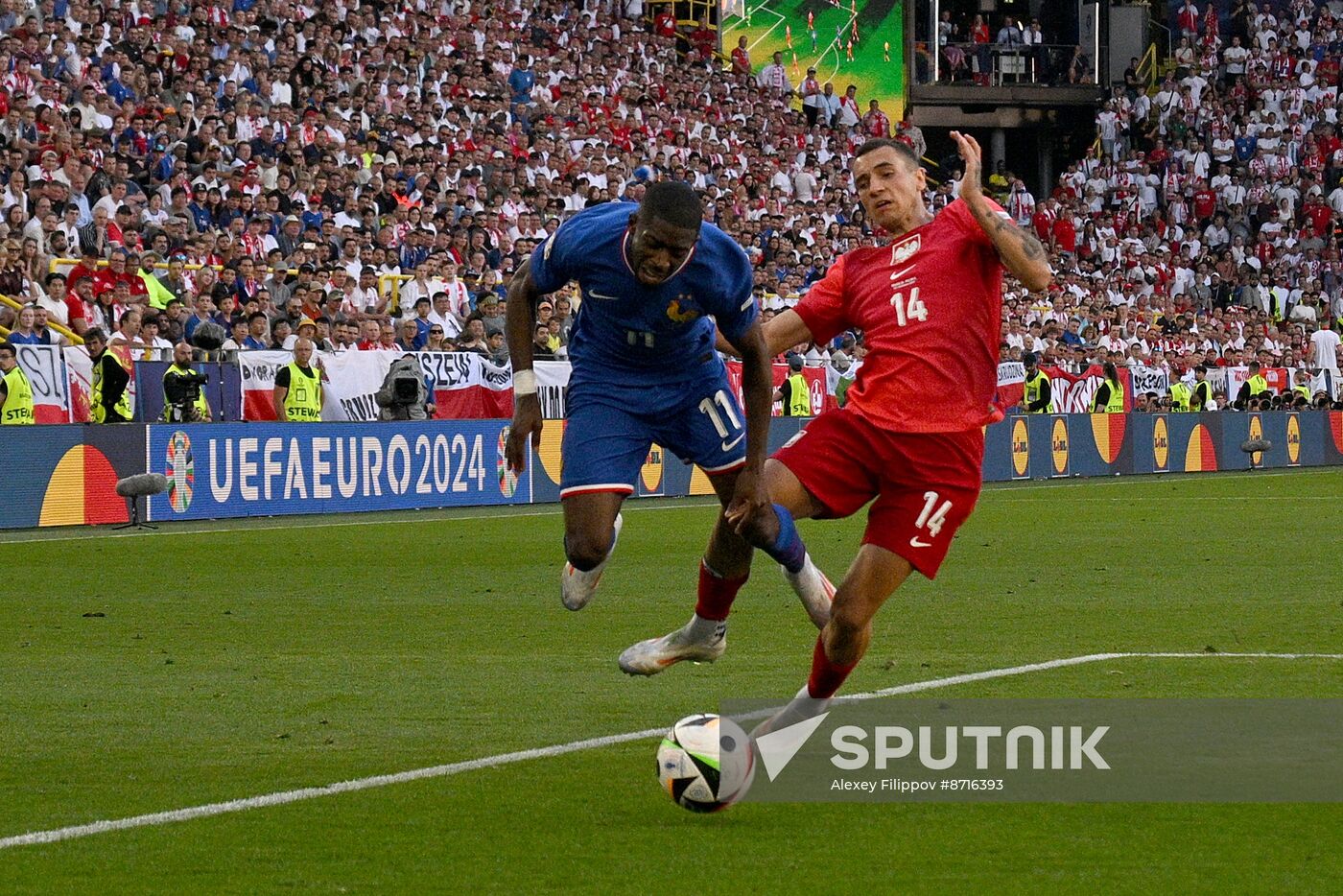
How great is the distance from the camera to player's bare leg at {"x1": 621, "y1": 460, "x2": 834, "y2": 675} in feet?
24.5

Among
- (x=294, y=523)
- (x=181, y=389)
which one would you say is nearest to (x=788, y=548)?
(x=181, y=389)

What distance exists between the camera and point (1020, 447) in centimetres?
3173

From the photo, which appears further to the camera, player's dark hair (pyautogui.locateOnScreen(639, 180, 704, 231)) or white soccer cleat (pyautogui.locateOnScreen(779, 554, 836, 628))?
white soccer cleat (pyautogui.locateOnScreen(779, 554, 836, 628))

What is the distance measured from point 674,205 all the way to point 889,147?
30.3 inches

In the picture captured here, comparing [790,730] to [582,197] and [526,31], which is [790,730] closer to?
[582,197]

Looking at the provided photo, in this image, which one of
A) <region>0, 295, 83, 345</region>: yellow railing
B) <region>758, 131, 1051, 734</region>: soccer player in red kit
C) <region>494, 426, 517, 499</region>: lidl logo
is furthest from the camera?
<region>494, 426, 517, 499</region>: lidl logo

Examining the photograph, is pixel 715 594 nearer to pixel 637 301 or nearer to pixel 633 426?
pixel 633 426

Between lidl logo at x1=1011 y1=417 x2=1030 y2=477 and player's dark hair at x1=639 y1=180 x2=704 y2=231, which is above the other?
player's dark hair at x1=639 y1=180 x2=704 y2=231

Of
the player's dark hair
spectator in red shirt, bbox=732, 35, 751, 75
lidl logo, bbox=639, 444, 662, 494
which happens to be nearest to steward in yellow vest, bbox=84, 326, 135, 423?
lidl logo, bbox=639, 444, 662, 494

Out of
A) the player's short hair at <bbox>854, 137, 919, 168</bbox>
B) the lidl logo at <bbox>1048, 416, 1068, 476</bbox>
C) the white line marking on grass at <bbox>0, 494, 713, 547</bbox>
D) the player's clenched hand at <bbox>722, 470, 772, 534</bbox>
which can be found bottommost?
the lidl logo at <bbox>1048, 416, 1068, 476</bbox>

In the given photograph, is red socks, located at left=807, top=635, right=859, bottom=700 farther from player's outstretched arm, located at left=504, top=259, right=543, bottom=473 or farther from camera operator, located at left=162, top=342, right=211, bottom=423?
camera operator, located at left=162, top=342, right=211, bottom=423

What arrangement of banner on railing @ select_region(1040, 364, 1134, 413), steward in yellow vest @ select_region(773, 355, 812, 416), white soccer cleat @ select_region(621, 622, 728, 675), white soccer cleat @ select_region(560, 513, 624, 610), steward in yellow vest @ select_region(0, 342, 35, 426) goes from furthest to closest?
banner on railing @ select_region(1040, 364, 1134, 413), steward in yellow vest @ select_region(773, 355, 812, 416), steward in yellow vest @ select_region(0, 342, 35, 426), white soccer cleat @ select_region(560, 513, 624, 610), white soccer cleat @ select_region(621, 622, 728, 675)

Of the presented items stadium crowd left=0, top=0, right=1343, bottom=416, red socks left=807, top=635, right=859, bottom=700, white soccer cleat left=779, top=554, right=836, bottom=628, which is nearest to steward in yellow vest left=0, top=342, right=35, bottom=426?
stadium crowd left=0, top=0, right=1343, bottom=416

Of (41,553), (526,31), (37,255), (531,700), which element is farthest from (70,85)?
(531,700)
